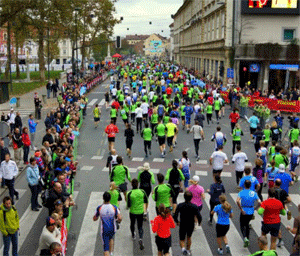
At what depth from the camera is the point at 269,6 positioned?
3959cm

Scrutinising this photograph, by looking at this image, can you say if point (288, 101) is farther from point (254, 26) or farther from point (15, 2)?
point (15, 2)

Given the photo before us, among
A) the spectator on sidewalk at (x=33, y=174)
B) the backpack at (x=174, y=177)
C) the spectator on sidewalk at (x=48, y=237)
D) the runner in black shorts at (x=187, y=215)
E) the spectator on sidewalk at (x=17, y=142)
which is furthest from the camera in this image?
the spectator on sidewalk at (x=17, y=142)

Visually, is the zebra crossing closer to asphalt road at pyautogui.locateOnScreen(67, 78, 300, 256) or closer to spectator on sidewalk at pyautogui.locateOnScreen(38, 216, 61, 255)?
asphalt road at pyautogui.locateOnScreen(67, 78, 300, 256)

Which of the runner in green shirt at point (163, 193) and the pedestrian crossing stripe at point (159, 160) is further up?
the runner in green shirt at point (163, 193)

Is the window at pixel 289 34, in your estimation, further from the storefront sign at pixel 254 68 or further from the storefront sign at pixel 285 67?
the storefront sign at pixel 254 68

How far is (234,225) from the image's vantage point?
10172 mm

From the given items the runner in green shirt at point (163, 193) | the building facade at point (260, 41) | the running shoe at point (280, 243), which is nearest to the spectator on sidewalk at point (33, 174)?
the runner in green shirt at point (163, 193)

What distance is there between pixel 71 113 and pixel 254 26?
88.8ft

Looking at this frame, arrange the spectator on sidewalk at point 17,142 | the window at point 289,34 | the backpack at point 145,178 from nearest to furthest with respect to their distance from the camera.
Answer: the backpack at point 145,178
the spectator on sidewalk at point 17,142
the window at point 289,34

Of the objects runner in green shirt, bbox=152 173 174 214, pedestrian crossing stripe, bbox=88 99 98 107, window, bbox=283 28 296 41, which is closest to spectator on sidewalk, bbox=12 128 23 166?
runner in green shirt, bbox=152 173 174 214

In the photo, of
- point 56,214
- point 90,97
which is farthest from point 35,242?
point 90,97

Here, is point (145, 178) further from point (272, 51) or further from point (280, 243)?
point (272, 51)

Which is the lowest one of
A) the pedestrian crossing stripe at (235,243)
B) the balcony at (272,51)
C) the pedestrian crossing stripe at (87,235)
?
the pedestrian crossing stripe at (87,235)

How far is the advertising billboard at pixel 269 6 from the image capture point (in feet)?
130
